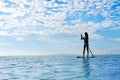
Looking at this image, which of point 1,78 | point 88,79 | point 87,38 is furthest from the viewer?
point 87,38

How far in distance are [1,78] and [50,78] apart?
8.57ft

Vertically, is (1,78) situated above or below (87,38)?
below

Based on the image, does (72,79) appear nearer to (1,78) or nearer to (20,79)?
(20,79)

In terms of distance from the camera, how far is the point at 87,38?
39375 millimetres

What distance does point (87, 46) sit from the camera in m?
39.7

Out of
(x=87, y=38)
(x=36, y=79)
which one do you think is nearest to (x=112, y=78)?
(x=36, y=79)

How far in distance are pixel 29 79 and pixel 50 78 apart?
3.54 feet

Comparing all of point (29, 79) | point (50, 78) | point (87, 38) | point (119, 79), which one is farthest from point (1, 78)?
point (87, 38)

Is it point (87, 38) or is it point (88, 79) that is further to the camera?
point (87, 38)

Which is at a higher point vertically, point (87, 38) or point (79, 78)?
point (87, 38)

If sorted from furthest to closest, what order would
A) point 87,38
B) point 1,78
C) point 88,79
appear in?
point 87,38
point 1,78
point 88,79

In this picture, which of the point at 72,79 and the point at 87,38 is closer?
the point at 72,79

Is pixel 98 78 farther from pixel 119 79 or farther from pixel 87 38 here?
pixel 87 38

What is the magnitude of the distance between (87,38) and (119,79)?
25427 millimetres
